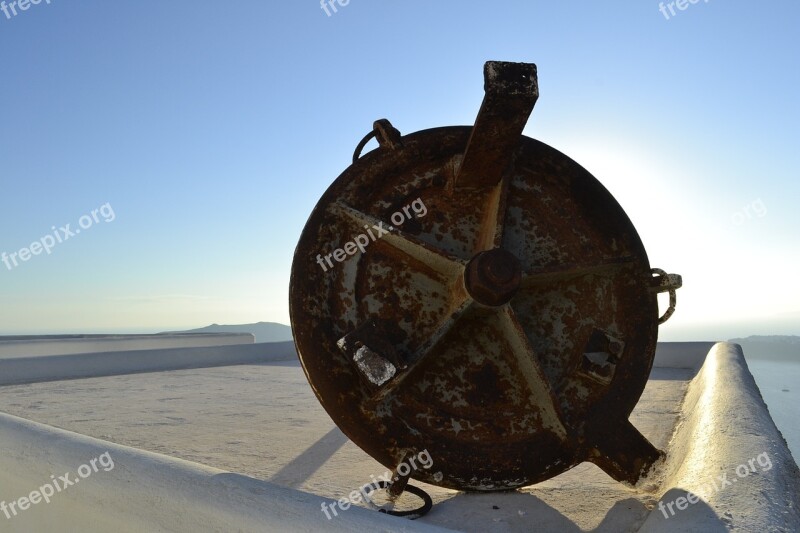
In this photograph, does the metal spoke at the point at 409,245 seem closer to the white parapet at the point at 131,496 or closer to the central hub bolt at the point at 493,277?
the central hub bolt at the point at 493,277

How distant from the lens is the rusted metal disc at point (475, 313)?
2.14 meters

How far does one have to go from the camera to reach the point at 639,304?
2.37m

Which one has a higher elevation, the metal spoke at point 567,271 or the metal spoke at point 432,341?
the metal spoke at point 567,271

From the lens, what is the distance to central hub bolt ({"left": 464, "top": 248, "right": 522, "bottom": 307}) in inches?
81.7

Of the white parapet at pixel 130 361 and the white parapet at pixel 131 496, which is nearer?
the white parapet at pixel 131 496

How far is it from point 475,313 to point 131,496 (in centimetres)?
137

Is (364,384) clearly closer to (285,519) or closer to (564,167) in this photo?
(285,519)

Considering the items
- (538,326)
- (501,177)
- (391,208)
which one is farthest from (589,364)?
(391,208)

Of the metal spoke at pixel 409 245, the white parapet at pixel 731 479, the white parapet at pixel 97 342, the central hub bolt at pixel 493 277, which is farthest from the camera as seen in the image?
the white parapet at pixel 97 342

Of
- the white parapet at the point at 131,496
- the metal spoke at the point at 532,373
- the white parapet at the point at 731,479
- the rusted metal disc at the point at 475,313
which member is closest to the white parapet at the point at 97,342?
the white parapet at the point at 131,496

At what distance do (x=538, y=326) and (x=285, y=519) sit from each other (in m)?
1.21

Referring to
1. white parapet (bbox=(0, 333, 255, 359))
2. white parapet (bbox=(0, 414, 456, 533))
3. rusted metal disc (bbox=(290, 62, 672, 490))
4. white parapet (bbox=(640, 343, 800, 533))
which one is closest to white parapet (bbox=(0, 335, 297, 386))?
white parapet (bbox=(0, 333, 255, 359))

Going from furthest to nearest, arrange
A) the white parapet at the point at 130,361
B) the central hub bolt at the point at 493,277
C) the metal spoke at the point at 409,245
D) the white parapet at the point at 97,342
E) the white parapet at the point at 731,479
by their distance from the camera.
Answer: the white parapet at the point at 97,342 < the white parapet at the point at 130,361 < the metal spoke at the point at 409,245 < the central hub bolt at the point at 493,277 < the white parapet at the point at 731,479

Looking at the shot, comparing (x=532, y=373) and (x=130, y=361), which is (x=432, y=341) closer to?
(x=532, y=373)
